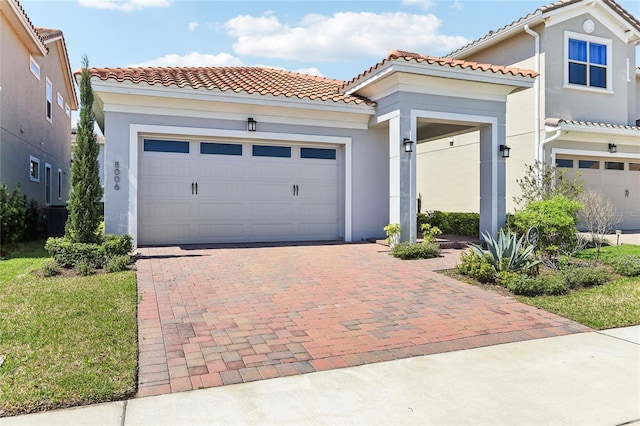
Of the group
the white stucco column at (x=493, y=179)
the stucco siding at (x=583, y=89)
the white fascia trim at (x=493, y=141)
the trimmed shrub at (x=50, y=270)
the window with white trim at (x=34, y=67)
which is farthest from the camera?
the window with white trim at (x=34, y=67)

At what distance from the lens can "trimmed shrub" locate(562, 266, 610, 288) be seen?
709cm

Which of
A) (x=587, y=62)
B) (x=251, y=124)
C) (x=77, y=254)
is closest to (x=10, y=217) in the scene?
(x=77, y=254)

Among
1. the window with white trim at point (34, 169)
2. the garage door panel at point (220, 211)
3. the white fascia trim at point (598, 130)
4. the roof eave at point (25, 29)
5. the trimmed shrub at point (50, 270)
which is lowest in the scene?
the trimmed shrub at point (50, 270)

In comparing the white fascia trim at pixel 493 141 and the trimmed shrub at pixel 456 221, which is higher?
the white fascia trim at pixel 493 141

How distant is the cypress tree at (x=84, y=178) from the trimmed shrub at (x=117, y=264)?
0.95 metres

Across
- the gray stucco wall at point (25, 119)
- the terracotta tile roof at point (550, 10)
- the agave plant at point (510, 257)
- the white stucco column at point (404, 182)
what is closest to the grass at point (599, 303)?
the agave plant at point (510, 257)

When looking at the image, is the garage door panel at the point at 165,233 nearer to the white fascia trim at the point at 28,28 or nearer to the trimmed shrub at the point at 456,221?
the white fascia trim at the point at 28,28

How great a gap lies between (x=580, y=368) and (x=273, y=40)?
1214 cm

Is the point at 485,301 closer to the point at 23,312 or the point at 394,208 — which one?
the point at 394,208

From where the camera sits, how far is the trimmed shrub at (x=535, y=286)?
21.8 ft

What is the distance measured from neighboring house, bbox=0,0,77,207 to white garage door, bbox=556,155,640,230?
57.3 feet

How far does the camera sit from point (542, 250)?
8.81 meters

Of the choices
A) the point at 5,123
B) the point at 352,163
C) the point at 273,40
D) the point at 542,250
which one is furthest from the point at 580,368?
the point at 5,123

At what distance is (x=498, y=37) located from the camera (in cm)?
1512
